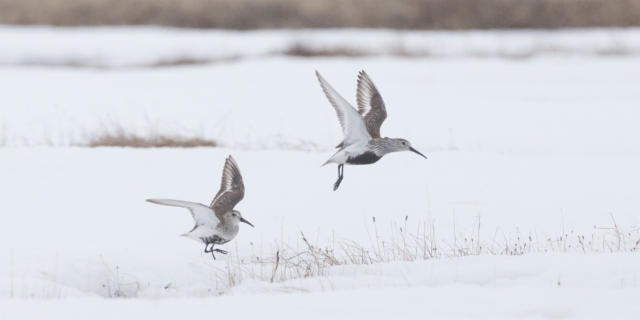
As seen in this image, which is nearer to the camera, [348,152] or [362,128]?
[362,128]

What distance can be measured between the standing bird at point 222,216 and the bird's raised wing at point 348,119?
2.98 feet

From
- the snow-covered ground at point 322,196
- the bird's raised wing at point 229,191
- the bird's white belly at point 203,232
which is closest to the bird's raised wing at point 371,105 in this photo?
the snow-covered ground at point 322,196

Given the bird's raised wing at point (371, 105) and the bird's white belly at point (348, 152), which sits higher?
the bird's raised wing at point (371, 105)

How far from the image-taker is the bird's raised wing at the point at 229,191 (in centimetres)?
590

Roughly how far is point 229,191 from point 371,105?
1628 millimetres

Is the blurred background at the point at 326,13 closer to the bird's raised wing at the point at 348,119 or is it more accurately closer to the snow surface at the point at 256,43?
the snow surface at the point at 256,43

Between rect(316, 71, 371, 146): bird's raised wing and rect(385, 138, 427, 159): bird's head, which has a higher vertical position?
rect(316, 71, 371, 146): bird's raised wing

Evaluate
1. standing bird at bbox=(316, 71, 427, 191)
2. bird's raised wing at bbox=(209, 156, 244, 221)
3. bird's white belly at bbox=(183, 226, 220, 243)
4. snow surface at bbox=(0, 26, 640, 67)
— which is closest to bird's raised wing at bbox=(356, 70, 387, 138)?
standing bird at bbox=(316, 71, 427, 191)

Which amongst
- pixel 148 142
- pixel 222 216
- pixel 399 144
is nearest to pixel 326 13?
pixel 148 142

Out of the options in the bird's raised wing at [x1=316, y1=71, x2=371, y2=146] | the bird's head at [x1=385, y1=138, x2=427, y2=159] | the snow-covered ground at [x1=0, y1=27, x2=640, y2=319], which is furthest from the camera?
the bird's head at [x1=385, y1=138, x2=427, y2=159]

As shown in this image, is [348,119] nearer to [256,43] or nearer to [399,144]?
[399,144]

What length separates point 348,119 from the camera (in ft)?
21.1

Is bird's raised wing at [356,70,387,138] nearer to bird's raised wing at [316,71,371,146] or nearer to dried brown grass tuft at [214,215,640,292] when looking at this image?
bird's raised wing at [316,71,371,146]

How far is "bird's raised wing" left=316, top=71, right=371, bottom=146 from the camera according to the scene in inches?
243
